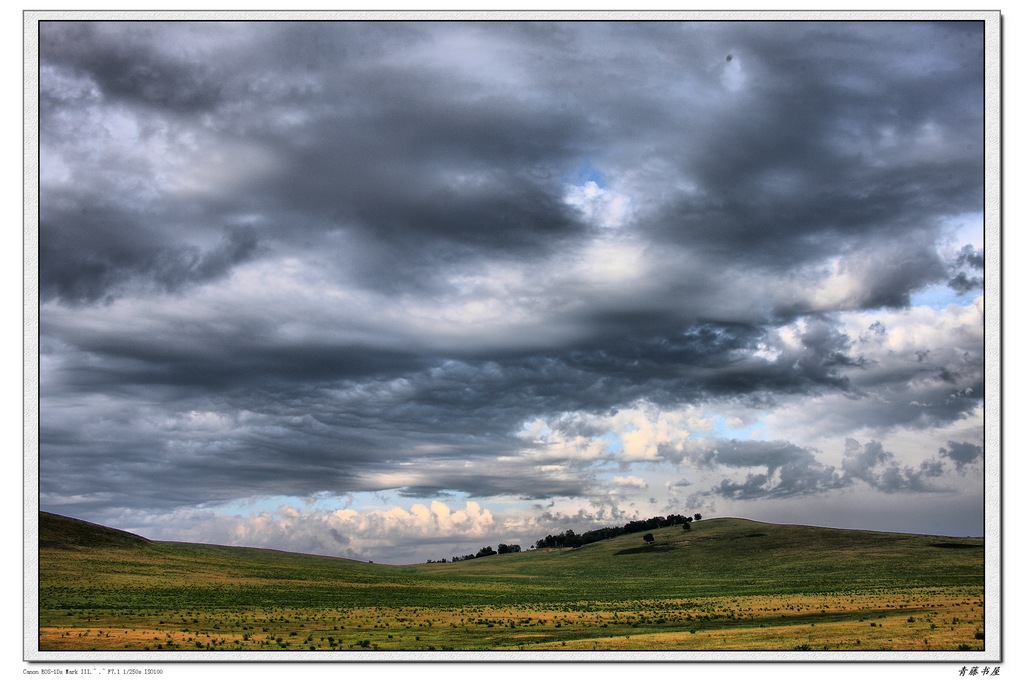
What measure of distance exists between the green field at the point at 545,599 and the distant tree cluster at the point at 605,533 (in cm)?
3758

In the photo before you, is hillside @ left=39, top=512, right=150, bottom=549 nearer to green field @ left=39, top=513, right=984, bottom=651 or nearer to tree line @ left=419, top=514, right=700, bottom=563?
green field @ left=39, top=513, right=984, bottom=651

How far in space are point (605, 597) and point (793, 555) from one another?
5058 cm

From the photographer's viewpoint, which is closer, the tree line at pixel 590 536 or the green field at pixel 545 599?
the green field at pixel 545 599

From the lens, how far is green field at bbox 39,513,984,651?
34375mm

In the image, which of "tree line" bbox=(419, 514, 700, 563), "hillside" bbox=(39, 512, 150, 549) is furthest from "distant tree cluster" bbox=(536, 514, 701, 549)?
"hillside" bbox=(39, 512, 150, 549)

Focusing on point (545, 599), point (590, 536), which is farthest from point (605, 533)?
point (545, 599)

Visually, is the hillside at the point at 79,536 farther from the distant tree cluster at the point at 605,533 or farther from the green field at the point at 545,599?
the distant tree cluster at the point at 605,533

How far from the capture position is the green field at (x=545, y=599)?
3438 centimetres

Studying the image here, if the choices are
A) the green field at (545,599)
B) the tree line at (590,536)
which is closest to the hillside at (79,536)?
the green field at (545,599)

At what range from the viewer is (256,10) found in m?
30.1

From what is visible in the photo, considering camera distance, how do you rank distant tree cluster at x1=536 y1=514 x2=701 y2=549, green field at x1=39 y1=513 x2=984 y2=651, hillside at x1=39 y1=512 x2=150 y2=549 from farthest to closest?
distant tree cluster at x1=536 y1=514 x2=701 y2=549 < hillside at x1=39 y1=512 x2=150 y2=549 < green field at x1=39 y1=513 x2=984 y2=651

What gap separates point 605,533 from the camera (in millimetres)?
188375

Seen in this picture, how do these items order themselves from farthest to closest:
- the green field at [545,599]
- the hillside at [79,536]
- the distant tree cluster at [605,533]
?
the distant tree cluster at [605,533] < the hillside at [79,536] < the green field at [545,599]

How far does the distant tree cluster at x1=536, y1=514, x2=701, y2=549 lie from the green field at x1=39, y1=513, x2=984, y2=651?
37.6 meters
